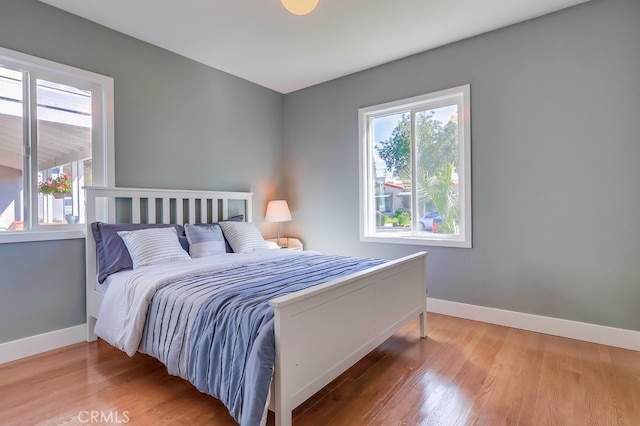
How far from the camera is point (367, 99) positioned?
3777 mm

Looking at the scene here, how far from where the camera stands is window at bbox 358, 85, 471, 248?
125 inches

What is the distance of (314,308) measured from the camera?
1.58 meters

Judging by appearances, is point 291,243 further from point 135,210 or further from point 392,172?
point 135,210

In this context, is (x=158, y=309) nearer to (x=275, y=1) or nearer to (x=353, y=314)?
(x=353, y=314)

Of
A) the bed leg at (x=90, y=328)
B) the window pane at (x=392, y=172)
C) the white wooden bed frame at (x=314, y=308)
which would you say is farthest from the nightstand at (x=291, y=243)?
the bed leg at (x=90, y=328)

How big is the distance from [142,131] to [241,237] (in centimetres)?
136

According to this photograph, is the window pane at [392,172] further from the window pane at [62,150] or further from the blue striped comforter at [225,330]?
the window pane at [62,150]

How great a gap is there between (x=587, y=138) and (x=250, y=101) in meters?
3.46

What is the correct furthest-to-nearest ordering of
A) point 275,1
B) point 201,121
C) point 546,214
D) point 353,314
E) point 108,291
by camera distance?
point 201,121 → point 546,214 → point 275,1 → point 108,291 → point 353,314

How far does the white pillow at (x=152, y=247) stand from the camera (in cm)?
244

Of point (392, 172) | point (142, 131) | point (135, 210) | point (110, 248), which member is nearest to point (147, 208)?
point (135, 210)

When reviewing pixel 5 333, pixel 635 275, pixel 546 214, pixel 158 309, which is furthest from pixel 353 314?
pixel 5 333

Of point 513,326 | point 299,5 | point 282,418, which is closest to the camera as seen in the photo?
point 282,418

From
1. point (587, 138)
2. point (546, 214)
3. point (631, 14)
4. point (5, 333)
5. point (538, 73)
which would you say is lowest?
point (5, 333)
